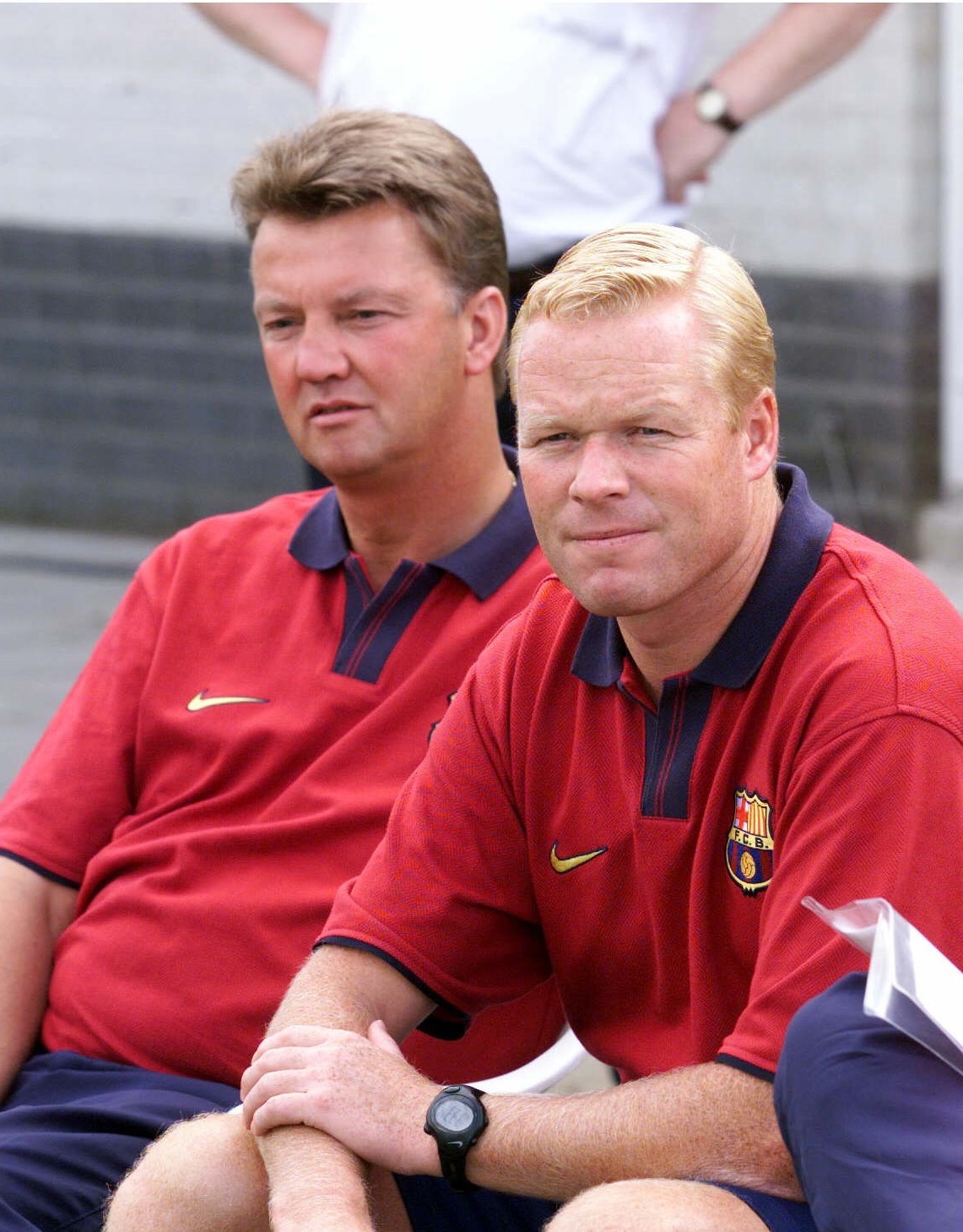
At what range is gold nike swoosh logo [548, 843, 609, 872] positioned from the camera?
2.10 meters

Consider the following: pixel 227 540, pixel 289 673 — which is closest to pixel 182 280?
pixel 227 540

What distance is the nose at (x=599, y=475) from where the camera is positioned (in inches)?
77.9

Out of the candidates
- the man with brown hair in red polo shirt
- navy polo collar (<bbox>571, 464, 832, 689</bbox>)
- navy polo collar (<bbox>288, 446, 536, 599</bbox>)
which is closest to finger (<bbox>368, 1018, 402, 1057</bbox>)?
the man with brown hair in red polo shirt

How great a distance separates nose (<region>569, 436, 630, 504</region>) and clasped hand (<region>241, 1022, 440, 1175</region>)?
25.3 inches

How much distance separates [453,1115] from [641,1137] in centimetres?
22

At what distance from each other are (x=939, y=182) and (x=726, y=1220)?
4.44 metres

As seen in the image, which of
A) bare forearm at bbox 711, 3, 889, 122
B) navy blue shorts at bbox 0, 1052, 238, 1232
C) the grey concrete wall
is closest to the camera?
navy blue shorts at bbox 0, 1052, 238, 1232

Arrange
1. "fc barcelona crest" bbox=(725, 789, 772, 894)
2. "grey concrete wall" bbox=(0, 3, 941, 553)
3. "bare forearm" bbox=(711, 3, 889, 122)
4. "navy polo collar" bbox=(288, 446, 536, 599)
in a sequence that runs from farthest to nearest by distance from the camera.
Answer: "grey concrete wall" bbox=(0, 3, 941, 553), "bare forearm" bbox=(711, 3, 889, 122), "navy polo collar" bbox=(288, 446, 536, 599), "fc barcelona crest" bbox=(725, 789, 772, 894)

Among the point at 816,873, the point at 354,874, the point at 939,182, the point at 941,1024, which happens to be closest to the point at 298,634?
the point at 354,874

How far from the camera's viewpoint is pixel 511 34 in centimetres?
348

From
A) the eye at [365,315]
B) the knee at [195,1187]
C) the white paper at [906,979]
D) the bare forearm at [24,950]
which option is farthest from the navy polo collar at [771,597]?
the bare forearm at [24,950]

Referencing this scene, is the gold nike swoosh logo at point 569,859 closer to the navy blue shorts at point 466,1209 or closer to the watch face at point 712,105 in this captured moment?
the navy blue shorts at point 466,1209

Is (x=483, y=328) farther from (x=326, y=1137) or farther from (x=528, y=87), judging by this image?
(x=326, y=1137)

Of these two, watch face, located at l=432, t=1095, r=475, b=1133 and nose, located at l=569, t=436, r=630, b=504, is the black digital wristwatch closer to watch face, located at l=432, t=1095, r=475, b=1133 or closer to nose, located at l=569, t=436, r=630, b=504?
watch face, located at l=432, t=1095, r=475, b=1133
